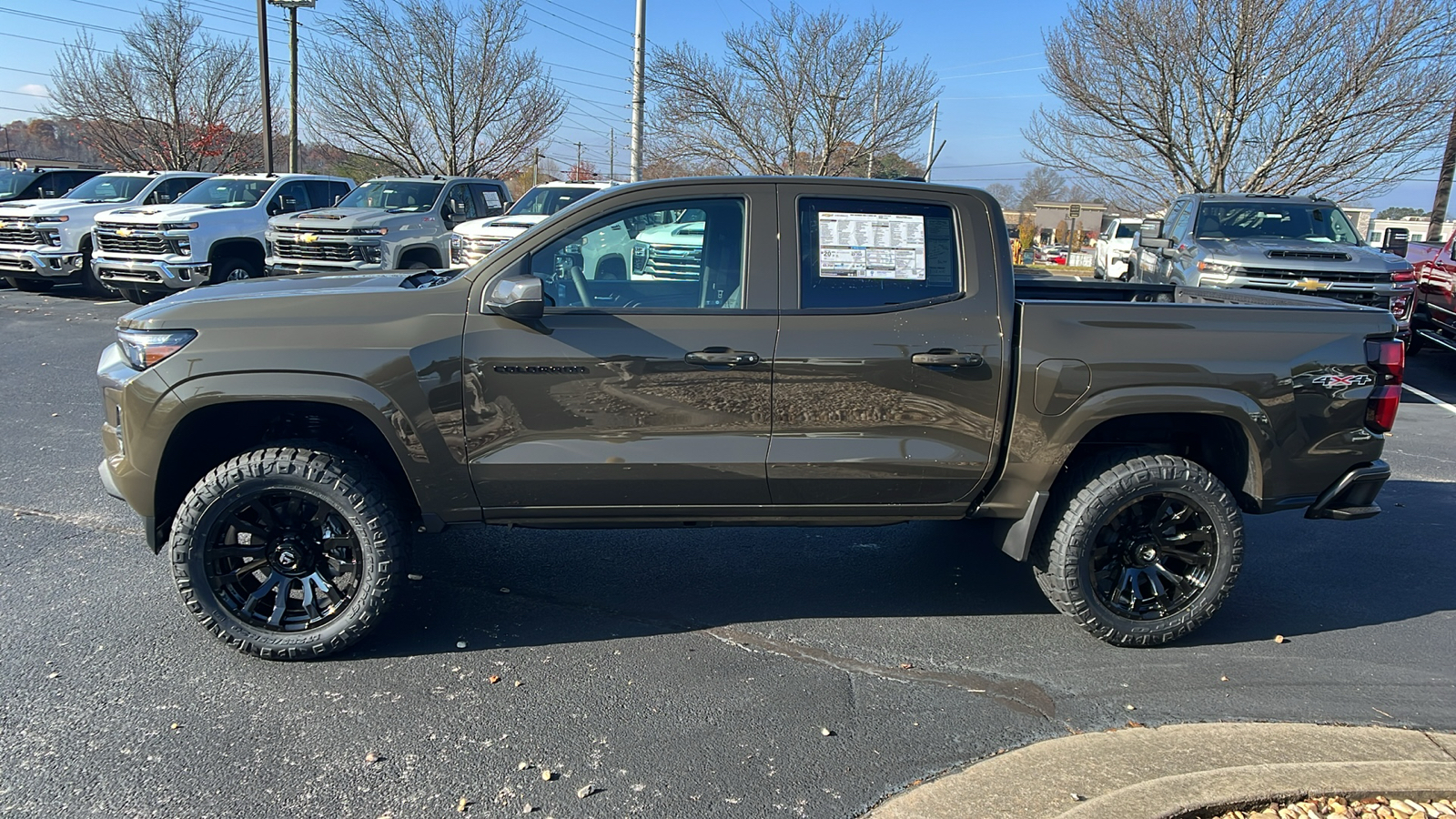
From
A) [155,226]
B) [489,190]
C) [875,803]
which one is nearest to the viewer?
[875,803]

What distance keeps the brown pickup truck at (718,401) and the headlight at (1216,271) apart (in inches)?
240

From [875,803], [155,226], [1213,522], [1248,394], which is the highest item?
[155,226]

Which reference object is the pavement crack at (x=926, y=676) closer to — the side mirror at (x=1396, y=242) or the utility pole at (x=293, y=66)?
the side mirror at (x=1396, y=242)

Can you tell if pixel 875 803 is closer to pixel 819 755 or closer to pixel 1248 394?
pixel 819 755

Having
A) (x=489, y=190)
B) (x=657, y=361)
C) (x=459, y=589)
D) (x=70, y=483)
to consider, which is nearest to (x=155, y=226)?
(x=489, y=190)

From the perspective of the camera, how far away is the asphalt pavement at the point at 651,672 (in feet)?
9.87

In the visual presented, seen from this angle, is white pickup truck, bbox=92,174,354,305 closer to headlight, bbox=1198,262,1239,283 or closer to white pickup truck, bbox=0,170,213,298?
white pickup truck, bbox=0,170,213,298

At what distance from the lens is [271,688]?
11.6 ft

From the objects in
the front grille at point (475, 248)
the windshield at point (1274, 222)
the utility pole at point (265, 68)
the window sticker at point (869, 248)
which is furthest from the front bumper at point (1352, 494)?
the utility pole at point (265, 68)

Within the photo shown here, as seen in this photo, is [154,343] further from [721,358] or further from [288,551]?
[721,358]

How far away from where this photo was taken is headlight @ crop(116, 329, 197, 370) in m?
3.56

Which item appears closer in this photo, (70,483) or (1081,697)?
(1081,697)

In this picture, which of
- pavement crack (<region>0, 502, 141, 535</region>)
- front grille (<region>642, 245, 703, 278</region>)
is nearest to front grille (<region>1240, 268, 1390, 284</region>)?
front grille (<region>642, 245, 703, 278</region>)

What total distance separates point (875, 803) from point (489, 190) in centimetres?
1389
